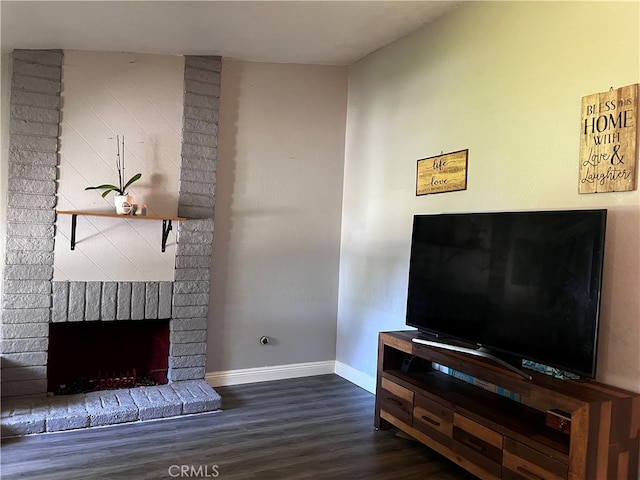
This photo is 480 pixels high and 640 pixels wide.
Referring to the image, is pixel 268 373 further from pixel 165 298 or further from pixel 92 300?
pixel 92 300

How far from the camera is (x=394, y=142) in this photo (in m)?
3.62

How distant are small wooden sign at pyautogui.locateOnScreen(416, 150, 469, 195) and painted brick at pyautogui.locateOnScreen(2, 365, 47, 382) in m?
2.79

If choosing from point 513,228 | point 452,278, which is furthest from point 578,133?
point 452,278

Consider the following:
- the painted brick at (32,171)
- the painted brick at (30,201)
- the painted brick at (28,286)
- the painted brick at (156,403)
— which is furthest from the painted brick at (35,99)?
the painted brick at (156,403)

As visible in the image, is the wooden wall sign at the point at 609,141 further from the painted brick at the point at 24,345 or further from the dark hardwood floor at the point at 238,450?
the painted brick at the point at 24,345

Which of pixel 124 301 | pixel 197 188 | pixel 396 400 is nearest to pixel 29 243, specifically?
pixel 124 301

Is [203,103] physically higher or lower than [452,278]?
higher

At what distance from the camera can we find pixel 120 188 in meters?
3.38

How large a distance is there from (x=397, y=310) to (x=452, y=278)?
2.92 feet

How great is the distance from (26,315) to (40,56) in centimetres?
170

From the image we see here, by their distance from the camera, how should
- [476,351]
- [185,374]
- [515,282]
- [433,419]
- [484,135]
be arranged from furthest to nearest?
[185,374]
[484,135]
[433,419]
[476,351]
[515,282]

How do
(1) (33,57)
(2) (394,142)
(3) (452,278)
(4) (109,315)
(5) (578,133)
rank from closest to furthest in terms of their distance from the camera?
(5) (578,133)
(3) (452,278)
(1) (33,57)
(4) (109,315)
(2) (394,142)

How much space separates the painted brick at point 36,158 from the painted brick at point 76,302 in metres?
0.74

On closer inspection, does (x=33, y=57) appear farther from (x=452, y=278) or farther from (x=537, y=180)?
(x=537, y=180)
